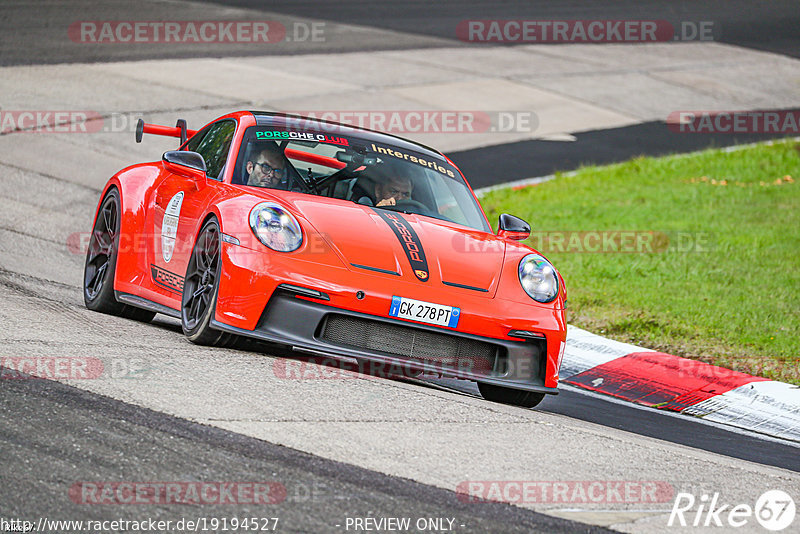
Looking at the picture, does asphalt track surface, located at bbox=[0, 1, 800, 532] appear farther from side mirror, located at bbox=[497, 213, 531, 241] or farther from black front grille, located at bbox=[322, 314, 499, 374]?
side mirror, located at bbox=[497, 213, 531, 241]

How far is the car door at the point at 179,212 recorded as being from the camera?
6.67 m

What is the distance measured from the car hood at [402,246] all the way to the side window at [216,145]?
0.88 meters

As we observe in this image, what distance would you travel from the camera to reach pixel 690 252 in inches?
430

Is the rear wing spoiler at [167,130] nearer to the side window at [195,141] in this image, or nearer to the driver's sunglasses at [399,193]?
the side window at [195,141]

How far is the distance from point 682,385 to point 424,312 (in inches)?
98.3

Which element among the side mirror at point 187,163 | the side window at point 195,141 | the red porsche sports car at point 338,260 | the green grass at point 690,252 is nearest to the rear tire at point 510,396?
the red porsche sports car at point 338,260

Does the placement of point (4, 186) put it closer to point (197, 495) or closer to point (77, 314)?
point (77, 314)

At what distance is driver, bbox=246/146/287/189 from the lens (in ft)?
22.4

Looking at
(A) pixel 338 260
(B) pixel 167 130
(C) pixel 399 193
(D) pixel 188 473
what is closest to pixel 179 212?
(C) pixel 399 193

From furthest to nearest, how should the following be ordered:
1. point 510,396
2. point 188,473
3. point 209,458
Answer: point 510,396, point 209,458, point 188,473

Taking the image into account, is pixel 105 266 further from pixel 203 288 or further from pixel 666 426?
pixel 666 426

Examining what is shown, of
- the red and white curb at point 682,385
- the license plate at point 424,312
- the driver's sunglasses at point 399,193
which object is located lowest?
the red and white curb at point 682,385

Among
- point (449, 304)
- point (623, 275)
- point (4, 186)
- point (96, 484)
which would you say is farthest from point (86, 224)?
point (96, 484)

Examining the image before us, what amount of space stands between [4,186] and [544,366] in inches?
291
